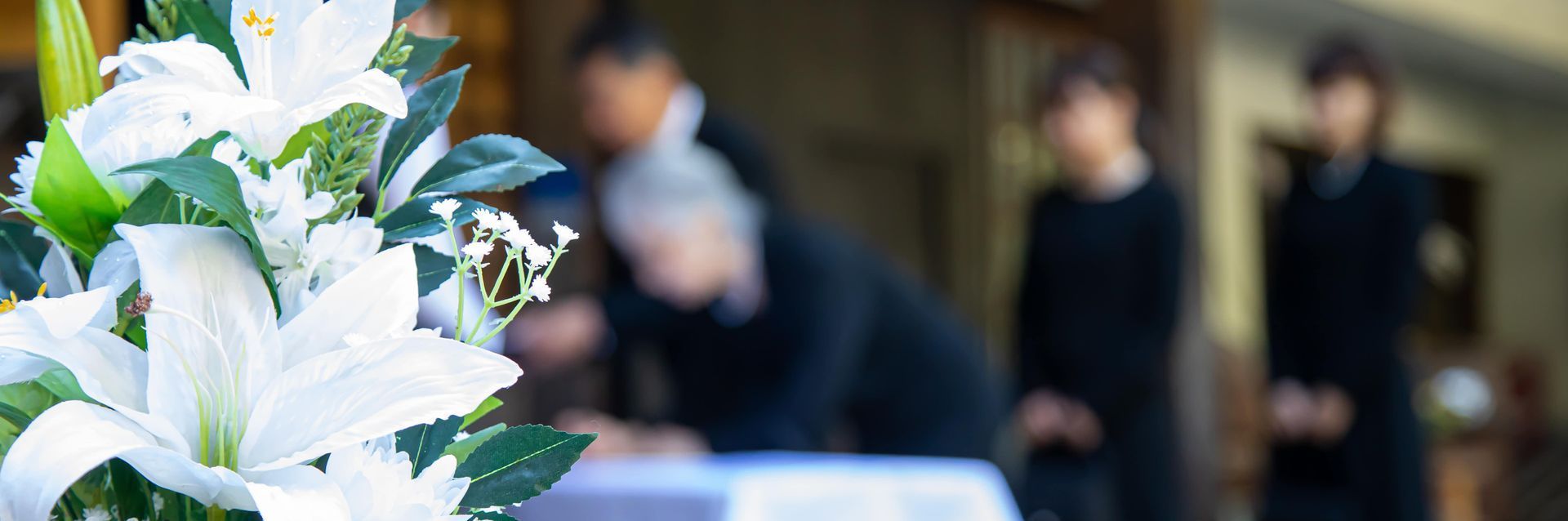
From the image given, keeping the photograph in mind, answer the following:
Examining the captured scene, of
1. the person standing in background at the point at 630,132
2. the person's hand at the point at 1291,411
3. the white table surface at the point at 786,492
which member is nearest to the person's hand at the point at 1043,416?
the person's hand at the point at 1291,411

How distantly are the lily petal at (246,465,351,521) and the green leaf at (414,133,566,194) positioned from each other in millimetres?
98

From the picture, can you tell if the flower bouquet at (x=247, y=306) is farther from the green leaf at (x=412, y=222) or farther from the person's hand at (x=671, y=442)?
the person's hand at (x=671, y=442)

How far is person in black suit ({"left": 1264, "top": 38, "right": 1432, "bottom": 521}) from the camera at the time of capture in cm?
328

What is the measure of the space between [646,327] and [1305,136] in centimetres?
613

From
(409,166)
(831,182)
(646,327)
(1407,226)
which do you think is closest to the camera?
(409,166)

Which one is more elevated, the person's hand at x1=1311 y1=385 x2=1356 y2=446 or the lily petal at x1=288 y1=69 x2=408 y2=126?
the lily petal at x1=288 y1=69 x2=408 y2=126

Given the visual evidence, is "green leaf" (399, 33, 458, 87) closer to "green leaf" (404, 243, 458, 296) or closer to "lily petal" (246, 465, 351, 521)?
"green leaf" (404, 243, 458, 296)

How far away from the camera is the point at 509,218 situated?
1.38ft

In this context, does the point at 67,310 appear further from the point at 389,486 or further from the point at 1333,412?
the point at 1333,412

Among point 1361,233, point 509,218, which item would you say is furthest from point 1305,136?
point 509,218

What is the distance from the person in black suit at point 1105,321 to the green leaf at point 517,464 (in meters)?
2.79

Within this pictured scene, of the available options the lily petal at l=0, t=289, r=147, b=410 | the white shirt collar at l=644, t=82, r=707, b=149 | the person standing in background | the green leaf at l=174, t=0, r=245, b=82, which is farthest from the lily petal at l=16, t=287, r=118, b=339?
the white shirt collar at l=644, t=82, r=707, b=149

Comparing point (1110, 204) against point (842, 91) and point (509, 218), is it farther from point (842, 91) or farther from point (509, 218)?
point (509, 218)

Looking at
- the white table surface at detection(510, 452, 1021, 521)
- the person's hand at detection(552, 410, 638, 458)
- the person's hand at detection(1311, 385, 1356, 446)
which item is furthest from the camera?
the person's hand at detection(1311, 385, 1356, 446)
